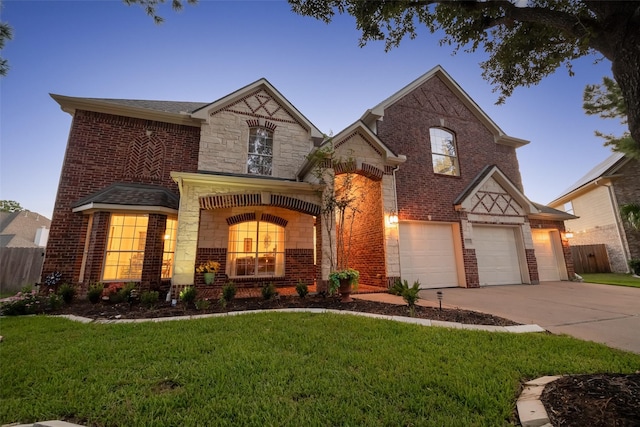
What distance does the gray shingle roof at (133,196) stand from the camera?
7551 mm

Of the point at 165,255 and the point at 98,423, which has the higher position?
the point at 165,255

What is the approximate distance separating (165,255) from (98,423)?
7343mm

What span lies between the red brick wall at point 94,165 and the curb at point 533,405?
985 cm

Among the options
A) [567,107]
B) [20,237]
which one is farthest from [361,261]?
[20,237]

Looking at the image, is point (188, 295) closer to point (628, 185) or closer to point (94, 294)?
point (94, 294)

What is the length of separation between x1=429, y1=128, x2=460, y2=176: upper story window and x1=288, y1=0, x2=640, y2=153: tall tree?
5533mm

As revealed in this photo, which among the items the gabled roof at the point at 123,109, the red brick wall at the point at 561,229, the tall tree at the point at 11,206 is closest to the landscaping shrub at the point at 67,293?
the gabled roof at the point at 123,109

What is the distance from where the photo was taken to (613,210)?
14.1 meters

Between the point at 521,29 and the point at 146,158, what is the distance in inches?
426

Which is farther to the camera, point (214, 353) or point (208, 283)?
point (208, 283)

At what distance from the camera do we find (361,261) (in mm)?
10219

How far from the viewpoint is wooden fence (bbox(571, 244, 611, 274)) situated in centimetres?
1438

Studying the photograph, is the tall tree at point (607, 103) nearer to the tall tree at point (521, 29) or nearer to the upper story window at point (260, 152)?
the tall tree at point (521, 29)

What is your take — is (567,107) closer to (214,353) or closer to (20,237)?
(214,353)
